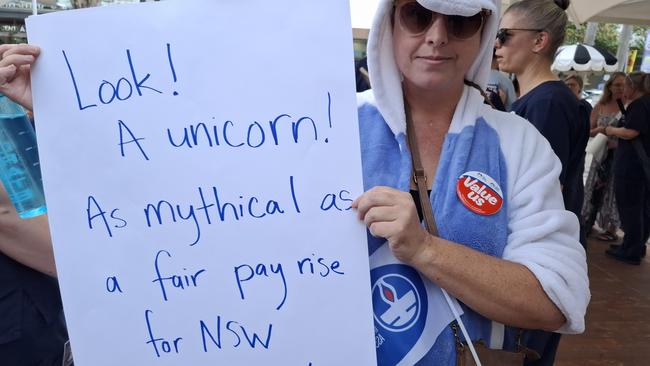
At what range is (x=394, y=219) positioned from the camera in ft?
2.85

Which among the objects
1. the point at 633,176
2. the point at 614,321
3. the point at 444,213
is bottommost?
the point at 614,321

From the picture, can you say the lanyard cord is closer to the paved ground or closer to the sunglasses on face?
the sunglasses on face

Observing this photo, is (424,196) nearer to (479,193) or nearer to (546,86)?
(479,193)

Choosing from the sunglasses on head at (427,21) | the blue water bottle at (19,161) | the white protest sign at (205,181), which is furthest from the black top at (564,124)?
the blue water bottle at (19,161)

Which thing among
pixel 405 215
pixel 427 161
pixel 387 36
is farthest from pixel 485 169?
pixel 387 36

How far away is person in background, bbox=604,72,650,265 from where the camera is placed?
14.4ft

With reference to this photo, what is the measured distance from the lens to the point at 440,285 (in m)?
0.92

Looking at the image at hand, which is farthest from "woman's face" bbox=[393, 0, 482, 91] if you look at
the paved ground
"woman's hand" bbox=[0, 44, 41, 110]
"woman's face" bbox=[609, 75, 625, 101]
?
"woman's face" bbox=[609, 75, 625, 101]

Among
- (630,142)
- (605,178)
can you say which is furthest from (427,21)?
(605,178)

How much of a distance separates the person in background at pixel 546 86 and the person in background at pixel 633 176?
8.80ft

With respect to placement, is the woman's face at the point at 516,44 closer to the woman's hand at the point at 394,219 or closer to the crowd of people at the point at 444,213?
the crowd of people at the point at 444,213

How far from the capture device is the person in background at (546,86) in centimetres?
204

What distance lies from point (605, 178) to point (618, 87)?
3.19ft

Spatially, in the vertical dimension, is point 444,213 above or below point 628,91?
above
